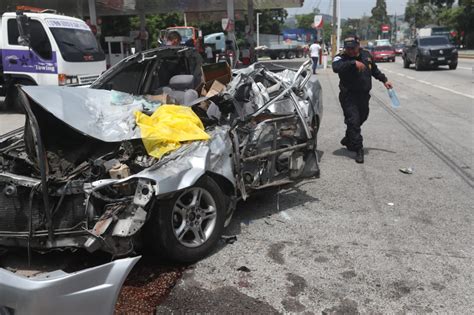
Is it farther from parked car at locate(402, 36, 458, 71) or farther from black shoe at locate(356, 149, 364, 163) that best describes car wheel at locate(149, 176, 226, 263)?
parked car at locate(402, 36, 458, 71)

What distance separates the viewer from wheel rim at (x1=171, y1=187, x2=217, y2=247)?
3.72 m

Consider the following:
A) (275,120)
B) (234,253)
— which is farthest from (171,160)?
(275,120)

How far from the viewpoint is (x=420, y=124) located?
10.1 meters

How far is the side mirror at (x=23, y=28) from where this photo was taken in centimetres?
1126

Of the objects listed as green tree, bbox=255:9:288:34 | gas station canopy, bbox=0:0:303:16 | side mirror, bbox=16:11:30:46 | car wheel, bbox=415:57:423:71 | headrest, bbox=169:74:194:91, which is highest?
green tree, bbox=255:9:288:34

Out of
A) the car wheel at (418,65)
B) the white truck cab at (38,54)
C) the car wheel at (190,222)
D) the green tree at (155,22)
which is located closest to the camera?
the car wheel at (190,222)

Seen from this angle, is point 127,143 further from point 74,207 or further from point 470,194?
point 470,194

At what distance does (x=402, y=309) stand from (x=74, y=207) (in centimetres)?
232

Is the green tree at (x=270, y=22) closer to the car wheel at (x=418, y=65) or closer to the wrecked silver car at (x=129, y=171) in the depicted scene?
the car wheel at (x=418, y=65)

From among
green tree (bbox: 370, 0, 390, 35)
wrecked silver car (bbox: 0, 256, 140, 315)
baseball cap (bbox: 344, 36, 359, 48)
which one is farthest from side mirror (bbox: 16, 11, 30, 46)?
green tree (bbox: 370, 0, 390, 35)

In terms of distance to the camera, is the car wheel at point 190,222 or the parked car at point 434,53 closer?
the car wheel at point 190,222

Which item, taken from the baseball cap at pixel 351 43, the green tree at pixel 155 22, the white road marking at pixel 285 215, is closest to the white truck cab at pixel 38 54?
the baseball cap at pixel 351 43

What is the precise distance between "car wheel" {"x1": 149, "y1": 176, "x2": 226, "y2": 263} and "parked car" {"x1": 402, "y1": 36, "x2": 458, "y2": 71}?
2401cm

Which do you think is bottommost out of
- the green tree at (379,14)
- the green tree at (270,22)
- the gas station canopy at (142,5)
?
the gas station canopy at (142,5)
